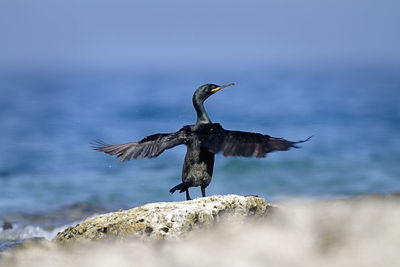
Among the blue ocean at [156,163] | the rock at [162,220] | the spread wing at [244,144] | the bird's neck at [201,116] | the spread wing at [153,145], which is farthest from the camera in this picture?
the blue ocean at [156,163]

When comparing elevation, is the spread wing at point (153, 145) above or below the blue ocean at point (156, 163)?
below

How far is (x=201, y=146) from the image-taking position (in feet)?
22.8

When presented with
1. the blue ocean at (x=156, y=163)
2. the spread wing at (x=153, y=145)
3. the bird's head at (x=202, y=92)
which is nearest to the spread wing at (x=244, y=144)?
the spread wing at (x=153, y=145)

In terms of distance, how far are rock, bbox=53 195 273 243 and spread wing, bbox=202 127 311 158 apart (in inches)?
25.8

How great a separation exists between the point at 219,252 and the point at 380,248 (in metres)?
1.43

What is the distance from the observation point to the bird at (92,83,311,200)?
21.9 ft

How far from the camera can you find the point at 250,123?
2547 centimetres

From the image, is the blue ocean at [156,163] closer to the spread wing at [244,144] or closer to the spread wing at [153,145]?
the spread wing at [153,145]

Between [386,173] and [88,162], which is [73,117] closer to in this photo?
[88,162]

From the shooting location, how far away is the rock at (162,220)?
5.66 m

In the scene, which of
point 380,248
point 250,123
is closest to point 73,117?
point 250,123

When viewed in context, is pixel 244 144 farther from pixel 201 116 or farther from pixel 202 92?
pixel 202 92

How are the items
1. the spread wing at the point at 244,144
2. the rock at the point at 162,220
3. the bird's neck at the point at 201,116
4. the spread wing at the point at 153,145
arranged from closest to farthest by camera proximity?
the rock at the point at 162,220
the spread wing at the point at 244,144
the spread wing at the point at 153,145
the bird's neck at the point at 201,116

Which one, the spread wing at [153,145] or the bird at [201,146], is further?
the spread wing at [153,145]
